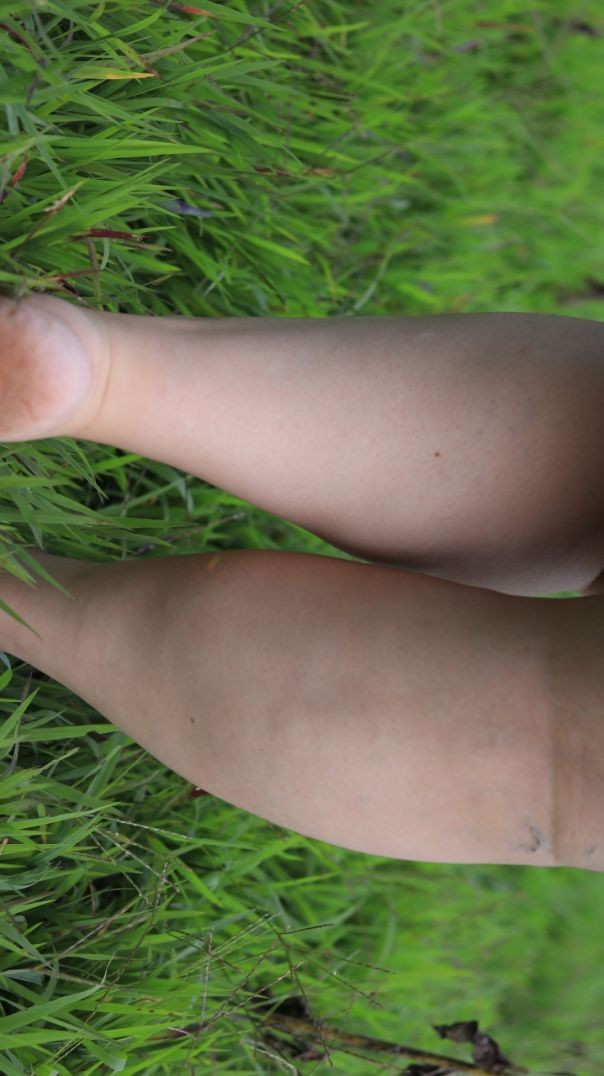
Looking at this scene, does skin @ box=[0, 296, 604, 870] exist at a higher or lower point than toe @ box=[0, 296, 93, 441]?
lower

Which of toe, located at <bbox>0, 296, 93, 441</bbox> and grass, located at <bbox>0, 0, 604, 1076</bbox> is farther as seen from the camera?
grass, located at <bbox>0, 0, 604, 1076</bbox>

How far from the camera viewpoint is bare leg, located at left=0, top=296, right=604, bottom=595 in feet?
2.57

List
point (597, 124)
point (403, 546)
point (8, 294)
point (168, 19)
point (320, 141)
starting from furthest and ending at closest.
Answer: point (597, 124), point (320, 141), point (168, 19), point (403, 546), point (8, 294)

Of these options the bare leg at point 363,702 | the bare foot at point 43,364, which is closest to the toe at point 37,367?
the bare foot at point 43,364

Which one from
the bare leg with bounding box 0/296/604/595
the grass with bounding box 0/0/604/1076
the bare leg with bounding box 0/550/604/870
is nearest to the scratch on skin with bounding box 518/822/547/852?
the bare leg with bounding box 0/550/604/870

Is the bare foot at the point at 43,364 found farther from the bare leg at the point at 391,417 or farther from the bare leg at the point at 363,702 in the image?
the bare leg at the point at 363,702

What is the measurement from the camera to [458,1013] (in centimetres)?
149

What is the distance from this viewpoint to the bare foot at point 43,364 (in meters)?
0.66

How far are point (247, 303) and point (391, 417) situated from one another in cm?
47

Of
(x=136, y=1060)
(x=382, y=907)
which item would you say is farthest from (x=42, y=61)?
(x=382, y=907)

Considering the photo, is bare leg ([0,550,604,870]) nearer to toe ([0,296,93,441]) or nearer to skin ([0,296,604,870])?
skin ([0,296,604,870])

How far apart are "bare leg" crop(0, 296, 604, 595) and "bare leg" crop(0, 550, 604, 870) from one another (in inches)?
2.9

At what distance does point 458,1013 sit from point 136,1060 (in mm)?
630

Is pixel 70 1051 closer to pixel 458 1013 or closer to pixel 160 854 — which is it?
pixel 160 854
